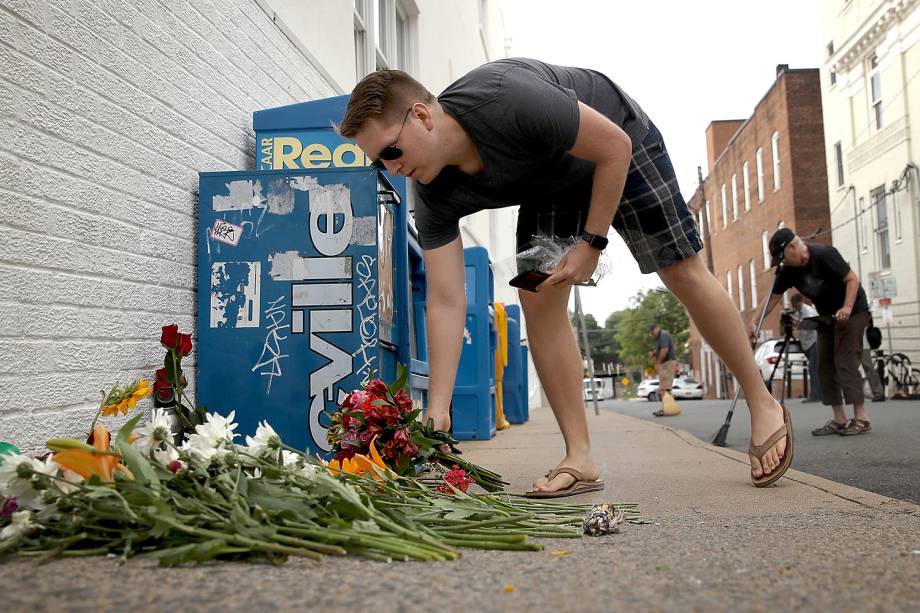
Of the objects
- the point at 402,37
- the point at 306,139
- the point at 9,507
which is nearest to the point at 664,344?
the point at 402,37

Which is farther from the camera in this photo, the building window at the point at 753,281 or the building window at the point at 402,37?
the building window at the point at 753,281

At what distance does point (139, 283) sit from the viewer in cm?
362

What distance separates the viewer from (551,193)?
11.0ft

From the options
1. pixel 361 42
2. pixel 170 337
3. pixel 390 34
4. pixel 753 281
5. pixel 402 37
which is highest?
pixel 753 281

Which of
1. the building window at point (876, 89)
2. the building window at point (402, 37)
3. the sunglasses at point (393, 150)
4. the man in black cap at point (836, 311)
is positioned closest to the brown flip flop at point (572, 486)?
the sunglasses at point (393, 150)

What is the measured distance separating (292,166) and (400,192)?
0.60m

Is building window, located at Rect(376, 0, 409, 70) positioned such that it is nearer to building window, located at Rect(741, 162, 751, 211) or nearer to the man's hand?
the man's hand

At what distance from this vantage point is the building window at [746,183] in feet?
125

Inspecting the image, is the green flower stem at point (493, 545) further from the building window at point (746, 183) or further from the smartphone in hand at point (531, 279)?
the building window at point (746, 183)

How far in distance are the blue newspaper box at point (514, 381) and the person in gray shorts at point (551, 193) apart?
6.26m

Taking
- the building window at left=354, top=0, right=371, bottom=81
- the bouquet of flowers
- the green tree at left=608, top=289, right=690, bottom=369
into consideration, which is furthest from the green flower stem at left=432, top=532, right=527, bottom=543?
the green tree at left=608, top=289, right=690, bottom=369

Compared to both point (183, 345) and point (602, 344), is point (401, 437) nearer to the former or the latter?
point (183, 345)

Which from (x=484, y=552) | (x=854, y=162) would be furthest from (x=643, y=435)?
(x=854, y=162)

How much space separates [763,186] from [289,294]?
34.6 m
